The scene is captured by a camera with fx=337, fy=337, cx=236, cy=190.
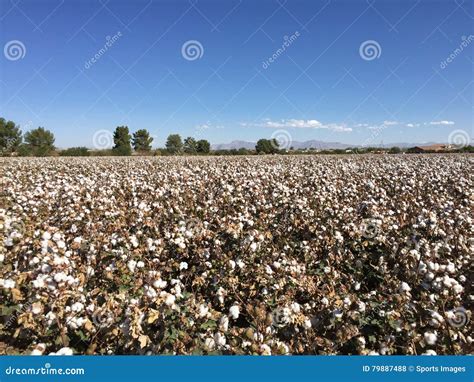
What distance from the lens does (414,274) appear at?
5000 mm

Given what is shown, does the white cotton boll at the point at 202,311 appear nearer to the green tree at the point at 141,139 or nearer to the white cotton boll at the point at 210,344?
the white cotton boll at the point at 210,344

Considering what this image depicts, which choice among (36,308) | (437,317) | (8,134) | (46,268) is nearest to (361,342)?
(437,317)

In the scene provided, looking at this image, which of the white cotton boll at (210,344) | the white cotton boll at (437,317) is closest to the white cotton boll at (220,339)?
the white cotton boll at (210,344)

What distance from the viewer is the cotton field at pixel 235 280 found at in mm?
3506

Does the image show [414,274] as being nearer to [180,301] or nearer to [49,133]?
[180,301]

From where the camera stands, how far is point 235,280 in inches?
181

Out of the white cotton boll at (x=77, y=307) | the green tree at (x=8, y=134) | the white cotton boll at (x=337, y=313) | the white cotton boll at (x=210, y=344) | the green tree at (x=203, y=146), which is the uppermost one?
the green tree at (x=8, y=134)

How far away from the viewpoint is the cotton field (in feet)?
11.5

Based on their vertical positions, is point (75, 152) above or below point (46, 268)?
above

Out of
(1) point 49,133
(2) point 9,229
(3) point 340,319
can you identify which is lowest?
(3) point 340,319

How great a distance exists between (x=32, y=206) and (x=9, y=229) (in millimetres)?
2886

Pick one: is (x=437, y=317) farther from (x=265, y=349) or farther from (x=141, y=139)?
(x=141, y=139)

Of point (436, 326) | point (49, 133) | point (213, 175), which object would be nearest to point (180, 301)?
point (436, 326)

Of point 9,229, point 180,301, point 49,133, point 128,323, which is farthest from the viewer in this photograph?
point 49,133
